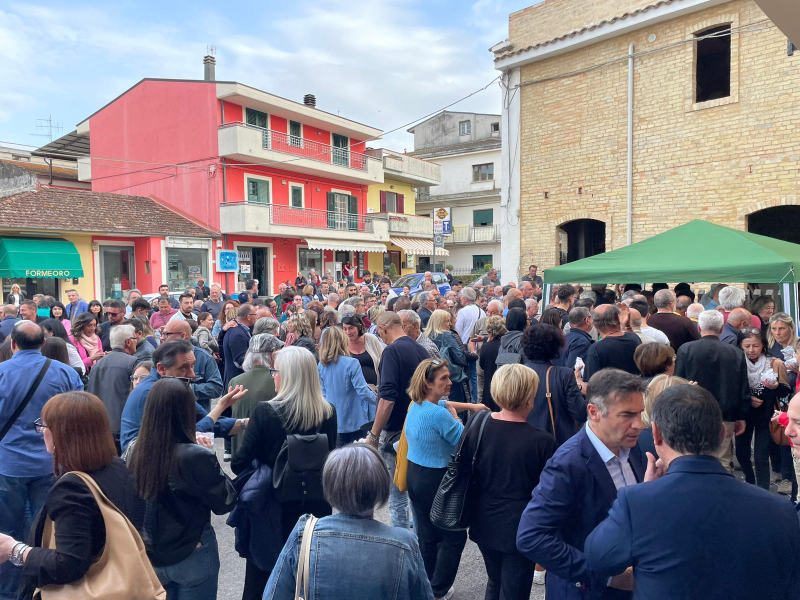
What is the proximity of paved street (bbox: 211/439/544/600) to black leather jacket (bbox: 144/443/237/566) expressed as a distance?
136cm

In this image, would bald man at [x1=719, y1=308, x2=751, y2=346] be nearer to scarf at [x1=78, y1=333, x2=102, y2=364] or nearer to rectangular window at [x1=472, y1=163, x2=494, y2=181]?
scarf at [x1=78, y1=333, x2=102, y2=364]

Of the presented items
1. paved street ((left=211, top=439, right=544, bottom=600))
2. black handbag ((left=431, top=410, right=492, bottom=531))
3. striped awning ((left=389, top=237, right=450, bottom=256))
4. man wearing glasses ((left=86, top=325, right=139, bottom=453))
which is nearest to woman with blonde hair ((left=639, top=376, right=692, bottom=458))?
black handbag ((left=431, top=410, right=492, bottom=531))

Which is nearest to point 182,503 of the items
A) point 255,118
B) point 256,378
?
point 256,378

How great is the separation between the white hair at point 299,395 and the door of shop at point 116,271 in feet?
64.5

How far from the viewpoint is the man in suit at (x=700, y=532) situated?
1.67 meters

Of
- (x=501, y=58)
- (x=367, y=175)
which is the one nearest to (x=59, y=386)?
(x=501, y=58)

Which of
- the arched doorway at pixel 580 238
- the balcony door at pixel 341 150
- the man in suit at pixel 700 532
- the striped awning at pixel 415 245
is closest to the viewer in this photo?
the man in suit at pixel 700 532

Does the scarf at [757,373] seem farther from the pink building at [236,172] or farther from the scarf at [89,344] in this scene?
the pink building at [236,172]

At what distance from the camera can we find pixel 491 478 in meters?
2.91

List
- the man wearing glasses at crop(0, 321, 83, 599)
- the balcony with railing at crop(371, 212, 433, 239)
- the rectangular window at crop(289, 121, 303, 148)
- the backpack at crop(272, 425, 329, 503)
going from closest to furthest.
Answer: the backpack at crop(272, 425, 329, 503), the man wearing glasses at crop(0, 321, 83, 599), the rectangular window at crop(289, 121, 303, 148), the balcony with railing at crop(371, 212, 433, 239)

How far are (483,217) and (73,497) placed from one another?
36.8 m

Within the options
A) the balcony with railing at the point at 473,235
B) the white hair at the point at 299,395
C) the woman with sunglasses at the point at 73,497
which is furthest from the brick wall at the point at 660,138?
the balcony with railing at the point at 473,235

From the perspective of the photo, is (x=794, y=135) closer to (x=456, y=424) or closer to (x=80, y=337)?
(x=456, y=424)

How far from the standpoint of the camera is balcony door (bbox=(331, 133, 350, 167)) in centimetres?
2781
